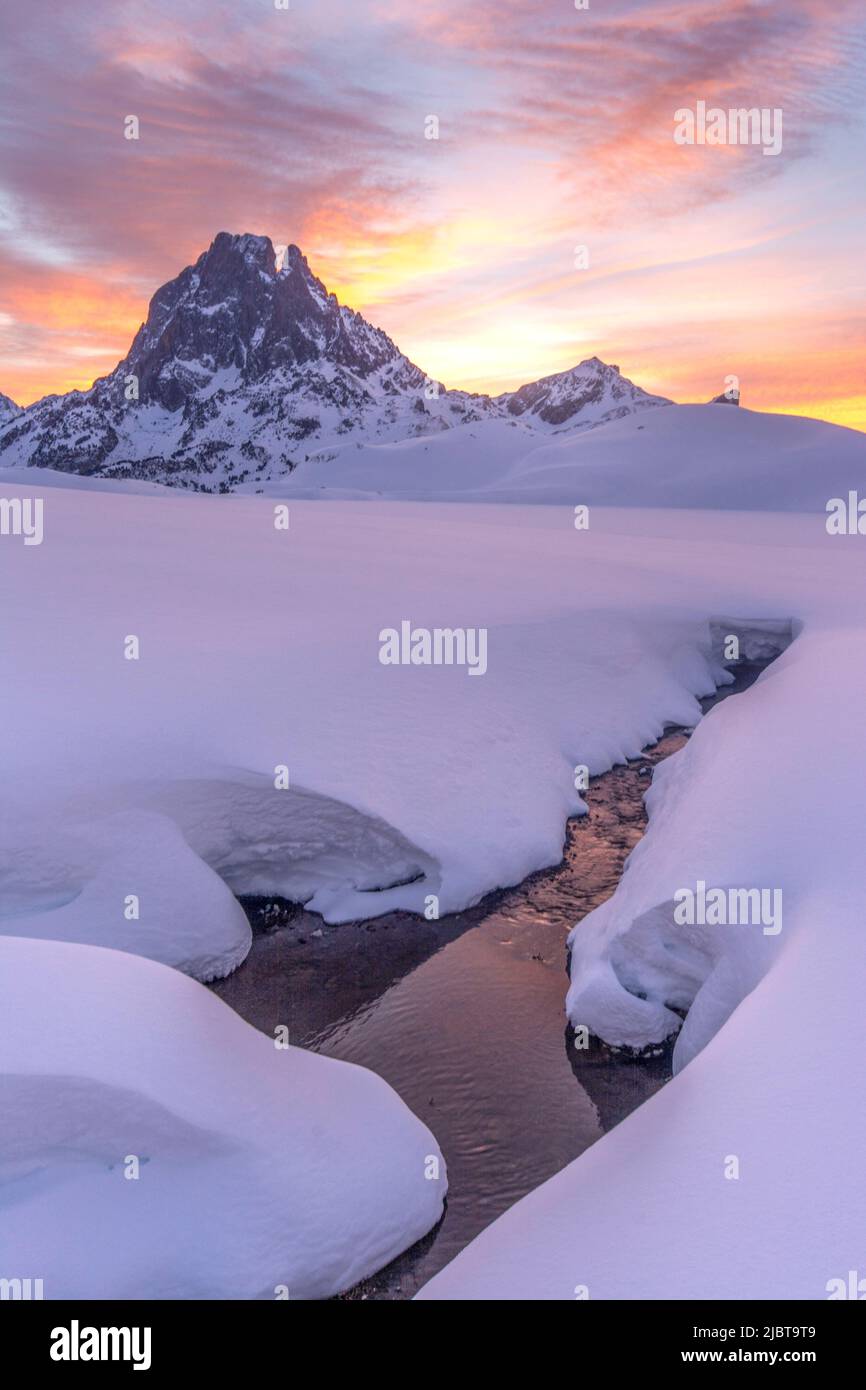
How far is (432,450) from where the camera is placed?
399 ft

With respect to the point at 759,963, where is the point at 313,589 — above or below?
above

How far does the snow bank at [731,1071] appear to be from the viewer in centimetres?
513

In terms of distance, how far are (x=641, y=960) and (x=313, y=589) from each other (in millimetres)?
12239

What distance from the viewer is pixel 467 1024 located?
9867 mm

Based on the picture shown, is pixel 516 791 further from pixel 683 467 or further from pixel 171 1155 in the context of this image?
pixel 683 467

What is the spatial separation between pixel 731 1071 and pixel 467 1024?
12.5 feet

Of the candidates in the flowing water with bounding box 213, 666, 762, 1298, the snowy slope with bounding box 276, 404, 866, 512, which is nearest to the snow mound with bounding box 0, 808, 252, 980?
the flowing water with bounding box 213, 666, 762, 1298

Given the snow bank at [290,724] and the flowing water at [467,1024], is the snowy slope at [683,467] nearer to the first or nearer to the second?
the snow bank at [290,724]

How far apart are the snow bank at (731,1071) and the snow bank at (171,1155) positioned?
976 millimetres

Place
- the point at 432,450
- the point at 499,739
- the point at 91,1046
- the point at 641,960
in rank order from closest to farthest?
the point at 91,1046 < the point at 641,960 < the point at 499,739 < the point at 432,450

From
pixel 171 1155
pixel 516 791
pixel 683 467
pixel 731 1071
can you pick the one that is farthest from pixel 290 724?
pixel 683 467

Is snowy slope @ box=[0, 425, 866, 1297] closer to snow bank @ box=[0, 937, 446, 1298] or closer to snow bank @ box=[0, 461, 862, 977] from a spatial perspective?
snow bank @ box=[0, 461, 862, 977]

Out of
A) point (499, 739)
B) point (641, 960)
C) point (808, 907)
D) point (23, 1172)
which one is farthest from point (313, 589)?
point (23, 1172)
